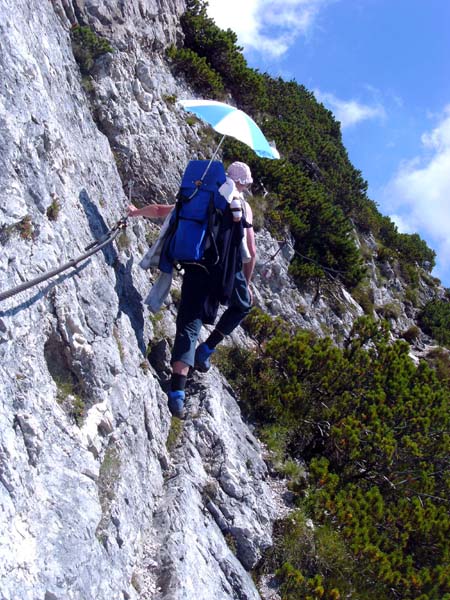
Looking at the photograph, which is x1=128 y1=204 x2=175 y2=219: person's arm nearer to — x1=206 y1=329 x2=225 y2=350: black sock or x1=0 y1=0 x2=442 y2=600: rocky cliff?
x1=0 y1=0 x2=442 y2=600: rocky cliff

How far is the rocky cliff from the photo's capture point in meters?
3.69

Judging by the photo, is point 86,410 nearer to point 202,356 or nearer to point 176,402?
point 176,402

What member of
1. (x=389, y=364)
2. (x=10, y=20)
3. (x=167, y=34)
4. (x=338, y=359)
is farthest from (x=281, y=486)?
(x=167, y=34)

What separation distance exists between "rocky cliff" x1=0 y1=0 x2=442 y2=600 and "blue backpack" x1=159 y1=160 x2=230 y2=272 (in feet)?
2.16

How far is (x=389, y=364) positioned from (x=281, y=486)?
332 cm

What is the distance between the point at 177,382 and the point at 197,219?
4.99ft

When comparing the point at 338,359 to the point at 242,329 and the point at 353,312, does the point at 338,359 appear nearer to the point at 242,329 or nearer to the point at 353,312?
the point at 242,329

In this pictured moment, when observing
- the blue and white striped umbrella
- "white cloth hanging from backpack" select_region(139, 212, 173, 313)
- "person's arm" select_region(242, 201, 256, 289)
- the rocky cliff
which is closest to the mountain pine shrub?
the rocky cliff

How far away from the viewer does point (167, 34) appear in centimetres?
1153

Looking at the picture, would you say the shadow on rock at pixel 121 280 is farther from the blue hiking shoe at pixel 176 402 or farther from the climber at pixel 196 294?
the blue hiking shoe at pixel 176 402

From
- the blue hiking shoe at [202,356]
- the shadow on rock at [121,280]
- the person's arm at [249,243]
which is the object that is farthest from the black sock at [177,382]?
the person's arm at [249,243]

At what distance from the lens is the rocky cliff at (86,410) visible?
369cm

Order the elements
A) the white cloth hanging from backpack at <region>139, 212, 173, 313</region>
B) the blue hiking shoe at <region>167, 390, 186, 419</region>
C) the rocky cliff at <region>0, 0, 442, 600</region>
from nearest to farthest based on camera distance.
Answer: the rocky cliff at <region>0, 0, 442, 600</region> < the blue hiking shoe at <region>167, 390, 186, 419</region> < the white cloth hanging from backpack at <region>139, 212, 173, 313</region>

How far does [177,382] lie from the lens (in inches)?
235
